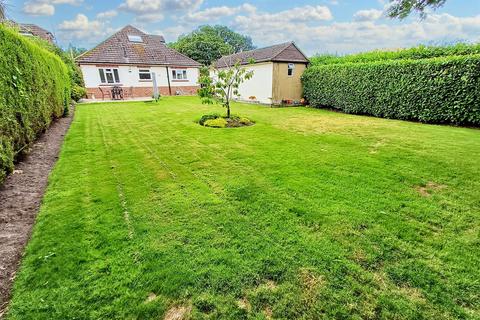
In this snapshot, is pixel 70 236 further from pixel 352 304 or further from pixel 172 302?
pixel 352 304

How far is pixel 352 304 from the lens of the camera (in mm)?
1875

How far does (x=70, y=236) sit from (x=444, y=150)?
24.1 feet

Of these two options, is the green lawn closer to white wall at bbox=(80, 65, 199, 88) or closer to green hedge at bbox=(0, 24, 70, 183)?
green hedge at bbox=(0, 24, 70, 183)

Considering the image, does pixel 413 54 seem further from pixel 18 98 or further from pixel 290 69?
pixel 18 98

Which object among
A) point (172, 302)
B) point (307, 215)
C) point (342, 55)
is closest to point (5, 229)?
point (172, 302)

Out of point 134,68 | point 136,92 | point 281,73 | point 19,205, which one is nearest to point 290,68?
point 281,73

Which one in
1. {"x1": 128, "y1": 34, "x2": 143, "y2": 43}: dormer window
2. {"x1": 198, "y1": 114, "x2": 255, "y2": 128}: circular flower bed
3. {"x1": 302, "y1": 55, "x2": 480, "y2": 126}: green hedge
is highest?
{"x1": 128, "y1": 34, "x2": 143, "y2": 43}: dormer window

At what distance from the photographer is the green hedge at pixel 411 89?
8.35m

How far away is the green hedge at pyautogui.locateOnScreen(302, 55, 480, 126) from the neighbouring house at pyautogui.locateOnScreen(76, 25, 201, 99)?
49.6 feet

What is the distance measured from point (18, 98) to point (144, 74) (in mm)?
18917

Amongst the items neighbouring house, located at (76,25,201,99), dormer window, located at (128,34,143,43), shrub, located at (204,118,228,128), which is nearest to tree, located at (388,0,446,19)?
shrub, located at (204,118,228,128)

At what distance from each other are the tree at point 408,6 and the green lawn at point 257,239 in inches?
210

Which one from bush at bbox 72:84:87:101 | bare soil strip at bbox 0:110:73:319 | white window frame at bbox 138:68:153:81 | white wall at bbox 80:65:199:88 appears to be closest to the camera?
bare soil strip at bbox 0:110:73:319

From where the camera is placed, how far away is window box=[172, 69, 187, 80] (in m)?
23.9
